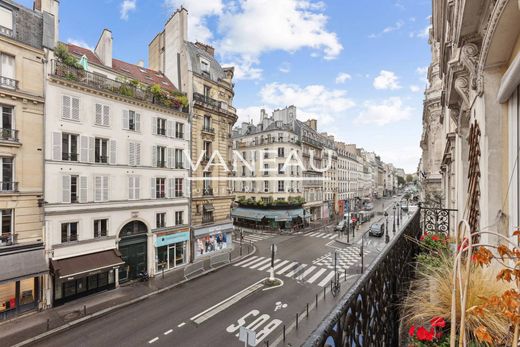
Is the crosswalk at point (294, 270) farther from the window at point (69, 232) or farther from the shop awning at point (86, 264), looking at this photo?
the window at point (69, 232)

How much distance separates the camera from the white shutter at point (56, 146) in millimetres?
13875

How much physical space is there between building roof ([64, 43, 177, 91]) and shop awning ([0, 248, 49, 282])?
12461 mm

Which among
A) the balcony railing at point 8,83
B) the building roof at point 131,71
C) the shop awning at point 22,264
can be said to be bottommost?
the shop awning at point 22,264

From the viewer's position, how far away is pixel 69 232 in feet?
47.4

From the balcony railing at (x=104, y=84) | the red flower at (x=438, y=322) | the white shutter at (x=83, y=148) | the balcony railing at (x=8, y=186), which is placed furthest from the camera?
the white shutter at (x=83, y=148)

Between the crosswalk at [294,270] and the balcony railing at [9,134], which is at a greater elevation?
the balcony railing at [9,134]

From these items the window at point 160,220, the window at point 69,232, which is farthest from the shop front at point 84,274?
the window at point 160,220

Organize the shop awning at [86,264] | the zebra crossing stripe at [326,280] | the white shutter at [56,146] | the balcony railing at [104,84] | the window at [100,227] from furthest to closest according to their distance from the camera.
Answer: the zebra crossing stripe at [326,280] → the window at [100,227] → the balcony railing at [104,84] → the white shutter at [56,146] → the shop awning at [86,264]

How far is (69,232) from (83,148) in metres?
4.99

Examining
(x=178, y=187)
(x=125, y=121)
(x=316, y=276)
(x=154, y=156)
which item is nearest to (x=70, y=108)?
(x=125, y=121)

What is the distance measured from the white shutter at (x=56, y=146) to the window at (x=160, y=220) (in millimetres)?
7206

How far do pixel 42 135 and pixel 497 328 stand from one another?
18.4 meters

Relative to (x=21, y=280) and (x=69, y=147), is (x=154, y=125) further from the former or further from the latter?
(x=21, y=280)

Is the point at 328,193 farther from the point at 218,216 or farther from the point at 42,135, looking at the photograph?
the point at 42,135
